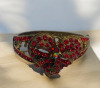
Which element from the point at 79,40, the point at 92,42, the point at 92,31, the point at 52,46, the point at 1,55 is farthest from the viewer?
the point at 92,31

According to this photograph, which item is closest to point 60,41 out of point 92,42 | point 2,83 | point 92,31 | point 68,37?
point 68,37

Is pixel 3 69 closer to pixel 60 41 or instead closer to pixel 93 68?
pixel 60 41

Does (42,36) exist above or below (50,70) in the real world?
above

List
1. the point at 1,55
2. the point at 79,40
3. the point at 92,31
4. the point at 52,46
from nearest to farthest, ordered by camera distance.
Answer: the point at 52,46
the point at 79,40
the point at 1,55
the point at 92,31

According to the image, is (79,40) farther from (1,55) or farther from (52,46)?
(1,55)

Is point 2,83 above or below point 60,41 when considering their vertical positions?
below

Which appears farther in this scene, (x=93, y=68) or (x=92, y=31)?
(x=92, y=31)

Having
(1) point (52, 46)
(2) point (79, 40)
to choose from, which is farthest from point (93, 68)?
(1) point (52, 46)

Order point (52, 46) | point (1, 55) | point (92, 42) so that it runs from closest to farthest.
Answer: point (52, 46) < point (1, 55) < point (92, 42)

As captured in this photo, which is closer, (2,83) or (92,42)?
(2,83)
